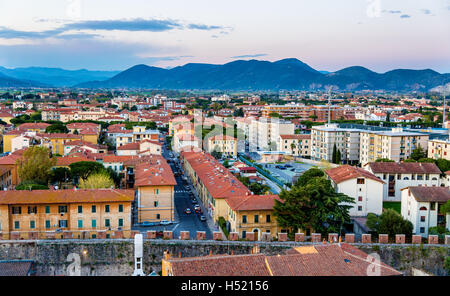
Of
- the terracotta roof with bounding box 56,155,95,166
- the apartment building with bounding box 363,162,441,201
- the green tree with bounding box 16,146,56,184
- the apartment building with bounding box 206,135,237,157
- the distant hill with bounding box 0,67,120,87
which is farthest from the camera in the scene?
the apartment building with bounding box 206,135,237,157

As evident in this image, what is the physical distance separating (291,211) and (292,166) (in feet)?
34.3

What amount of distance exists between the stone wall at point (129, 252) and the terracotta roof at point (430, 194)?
245 centimetres

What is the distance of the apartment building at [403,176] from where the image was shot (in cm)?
1189

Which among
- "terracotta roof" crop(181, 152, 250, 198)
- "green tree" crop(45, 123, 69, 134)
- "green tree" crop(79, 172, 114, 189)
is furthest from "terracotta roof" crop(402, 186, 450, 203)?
"green tree" crop(45, 123, 69, 134)

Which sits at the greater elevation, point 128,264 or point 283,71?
point 283,71

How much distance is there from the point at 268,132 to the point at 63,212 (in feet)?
53.0

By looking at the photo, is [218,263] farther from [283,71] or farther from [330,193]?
[283,71]

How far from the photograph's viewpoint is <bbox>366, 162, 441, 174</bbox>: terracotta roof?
39.1 feet

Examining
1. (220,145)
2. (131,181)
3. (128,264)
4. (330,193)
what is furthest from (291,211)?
(220,145)

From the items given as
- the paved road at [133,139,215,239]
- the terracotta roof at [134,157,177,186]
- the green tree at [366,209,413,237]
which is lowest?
the paved road at [133,139,215,239]

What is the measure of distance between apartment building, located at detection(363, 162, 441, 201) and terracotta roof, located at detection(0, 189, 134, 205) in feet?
22.9

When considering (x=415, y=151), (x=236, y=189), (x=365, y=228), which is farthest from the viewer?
(x=415, y=151)

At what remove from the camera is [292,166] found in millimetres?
18125

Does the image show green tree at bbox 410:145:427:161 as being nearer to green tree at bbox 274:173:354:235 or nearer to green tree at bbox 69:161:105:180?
green tree at bbox 274:173:354:235
